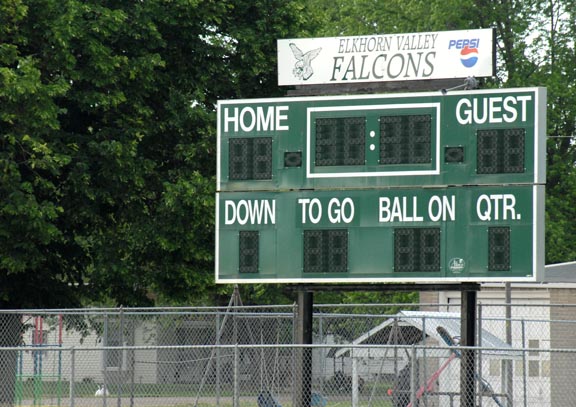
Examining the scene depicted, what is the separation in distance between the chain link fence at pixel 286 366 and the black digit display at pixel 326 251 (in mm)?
1174

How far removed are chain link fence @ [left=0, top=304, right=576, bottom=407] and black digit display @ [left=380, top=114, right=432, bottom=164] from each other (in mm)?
2700

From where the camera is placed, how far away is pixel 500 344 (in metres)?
22.5

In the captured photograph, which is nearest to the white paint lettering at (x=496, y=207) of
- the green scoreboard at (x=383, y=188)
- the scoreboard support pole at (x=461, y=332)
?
the green scoreboard at (x=383, y=188)

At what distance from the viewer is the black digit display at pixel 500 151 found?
15.3m

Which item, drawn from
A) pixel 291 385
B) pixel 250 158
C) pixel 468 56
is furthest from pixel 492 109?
pixel 291 385

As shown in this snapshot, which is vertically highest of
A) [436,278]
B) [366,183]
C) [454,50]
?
[454,50]

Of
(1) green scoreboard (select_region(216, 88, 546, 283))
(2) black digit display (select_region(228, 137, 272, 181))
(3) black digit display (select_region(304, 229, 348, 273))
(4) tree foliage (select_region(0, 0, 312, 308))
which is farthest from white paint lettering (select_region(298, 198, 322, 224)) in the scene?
(4) tree foliage (select_region(0, 0, 312, 308))

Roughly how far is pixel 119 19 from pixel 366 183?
35.1 ft

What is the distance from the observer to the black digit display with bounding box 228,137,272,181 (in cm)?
1627

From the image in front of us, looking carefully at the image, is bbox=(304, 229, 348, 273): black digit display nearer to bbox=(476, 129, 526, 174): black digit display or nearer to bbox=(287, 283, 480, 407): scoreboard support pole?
bbox=(287, 283, 480, 407): scoreboard support pole

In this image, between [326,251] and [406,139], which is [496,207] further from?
[326,251]

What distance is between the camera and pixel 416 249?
1566 centimetres

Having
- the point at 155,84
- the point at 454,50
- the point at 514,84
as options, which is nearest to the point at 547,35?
the point at 514,84

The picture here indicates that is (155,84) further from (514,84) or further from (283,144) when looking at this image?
(514,84)
